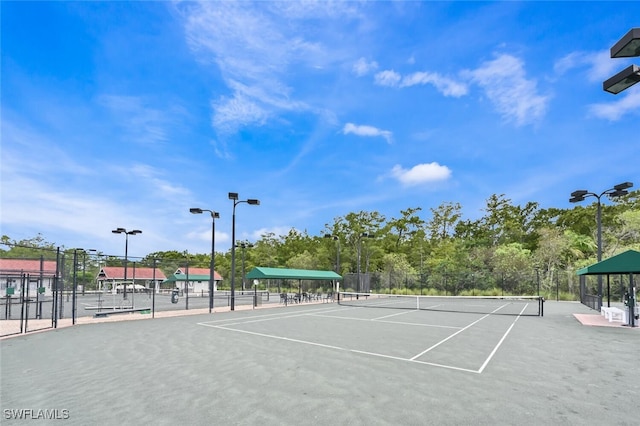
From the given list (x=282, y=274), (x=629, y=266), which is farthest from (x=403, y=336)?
(x=282, y=274)

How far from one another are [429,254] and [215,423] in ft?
243

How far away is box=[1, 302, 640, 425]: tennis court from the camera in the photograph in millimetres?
6027

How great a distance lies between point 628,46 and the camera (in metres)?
4.91

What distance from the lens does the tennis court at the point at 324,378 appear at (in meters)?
6.03

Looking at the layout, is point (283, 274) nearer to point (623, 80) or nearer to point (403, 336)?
point (403, 336)

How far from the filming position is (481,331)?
1578 cm

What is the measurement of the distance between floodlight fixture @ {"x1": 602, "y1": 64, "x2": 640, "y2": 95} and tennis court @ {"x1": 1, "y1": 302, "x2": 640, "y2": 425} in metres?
4.77

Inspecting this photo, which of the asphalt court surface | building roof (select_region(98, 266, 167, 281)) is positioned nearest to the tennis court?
the asphalt court surface

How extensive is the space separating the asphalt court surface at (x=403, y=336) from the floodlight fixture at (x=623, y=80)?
6.17 metres

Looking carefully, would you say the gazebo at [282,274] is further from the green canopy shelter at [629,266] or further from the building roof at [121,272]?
the building roof at [121,272]

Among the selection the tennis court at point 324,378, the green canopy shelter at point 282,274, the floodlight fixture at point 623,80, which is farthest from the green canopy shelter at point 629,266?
the green canopy shelter at point 282,274

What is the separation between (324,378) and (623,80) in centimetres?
703

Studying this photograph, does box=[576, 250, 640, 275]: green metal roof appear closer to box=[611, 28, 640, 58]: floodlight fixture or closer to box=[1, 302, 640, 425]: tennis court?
box=[1, 302, 640, 425]: tennis court

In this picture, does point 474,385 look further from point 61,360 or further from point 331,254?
point 331,254
